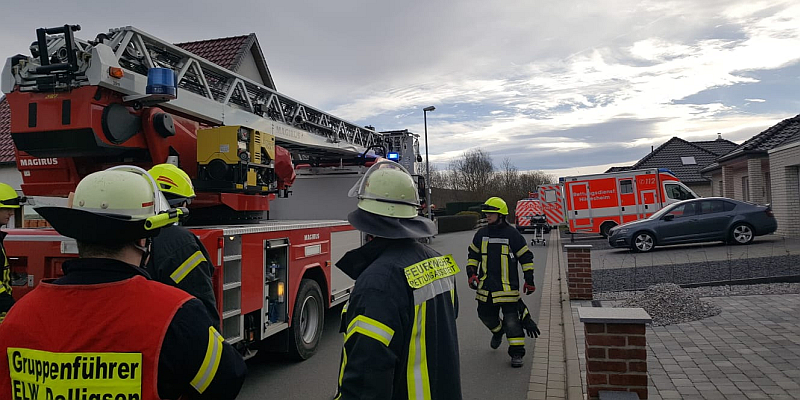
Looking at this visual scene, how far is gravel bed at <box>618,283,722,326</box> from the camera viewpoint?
7.28 meters

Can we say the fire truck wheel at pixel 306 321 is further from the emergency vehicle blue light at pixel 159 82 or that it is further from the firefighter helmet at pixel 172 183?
the emergency vehicle blue light at pixel 159 82

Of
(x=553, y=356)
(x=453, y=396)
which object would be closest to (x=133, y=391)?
(x=453, y=396)

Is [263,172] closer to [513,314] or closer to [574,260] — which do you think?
[513,314]

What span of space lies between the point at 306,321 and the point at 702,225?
13265 millimetres

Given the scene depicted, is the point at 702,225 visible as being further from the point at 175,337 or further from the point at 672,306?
the point at 175,337

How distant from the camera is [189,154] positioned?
18.8ft

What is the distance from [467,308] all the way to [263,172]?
4.72m

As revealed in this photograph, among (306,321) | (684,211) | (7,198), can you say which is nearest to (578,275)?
(306,321)

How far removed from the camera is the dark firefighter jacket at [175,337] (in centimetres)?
155

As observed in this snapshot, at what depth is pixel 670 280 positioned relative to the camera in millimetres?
10164

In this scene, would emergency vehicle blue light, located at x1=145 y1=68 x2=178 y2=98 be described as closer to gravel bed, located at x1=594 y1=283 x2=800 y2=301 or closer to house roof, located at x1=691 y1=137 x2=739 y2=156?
gravel bed, located at x1=594 y1=283 x2=800 y2=301

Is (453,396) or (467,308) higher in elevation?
(453,396)

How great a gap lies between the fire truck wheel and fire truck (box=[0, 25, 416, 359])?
0.02m

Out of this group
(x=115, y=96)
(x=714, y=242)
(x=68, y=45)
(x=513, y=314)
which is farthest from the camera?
(x=714, y=242)
